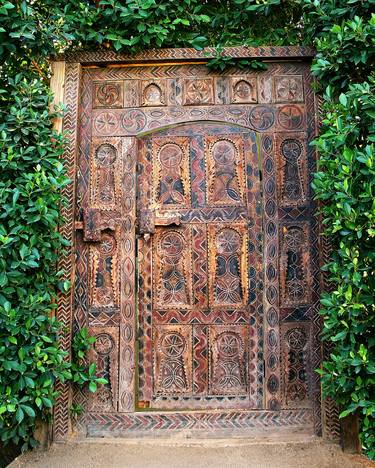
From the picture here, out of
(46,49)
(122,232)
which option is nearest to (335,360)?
(122,232)

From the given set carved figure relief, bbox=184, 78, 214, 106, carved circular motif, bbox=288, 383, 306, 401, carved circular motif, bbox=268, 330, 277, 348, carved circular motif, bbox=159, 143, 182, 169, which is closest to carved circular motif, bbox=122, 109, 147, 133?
carved circular motif, bbox=159, 143, 182, 169

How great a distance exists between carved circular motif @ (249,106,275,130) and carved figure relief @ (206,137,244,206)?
204 millimetres

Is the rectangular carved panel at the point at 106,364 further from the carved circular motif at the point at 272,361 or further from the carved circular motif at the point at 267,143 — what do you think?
the carved circular motif at the point at 267,143

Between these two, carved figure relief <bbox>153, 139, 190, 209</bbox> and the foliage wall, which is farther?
carved figure relief <bbox>153, 139, 190, 209</bbox>

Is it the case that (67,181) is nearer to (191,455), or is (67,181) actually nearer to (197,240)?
(197,240)

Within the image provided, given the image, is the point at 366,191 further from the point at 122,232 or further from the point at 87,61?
the point at 87,61

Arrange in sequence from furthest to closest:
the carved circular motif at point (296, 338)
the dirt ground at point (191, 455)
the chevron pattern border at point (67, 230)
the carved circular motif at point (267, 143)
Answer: the carved circular motif at point (267, 143), the carved circular motif at point (296, 338), the chevron pattern border at point (67, 230), the dirt ground at point (191, 455)

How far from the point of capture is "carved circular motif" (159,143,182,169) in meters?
4.40

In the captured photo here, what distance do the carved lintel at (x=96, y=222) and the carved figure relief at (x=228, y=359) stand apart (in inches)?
43.3

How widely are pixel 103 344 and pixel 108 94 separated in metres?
1.95

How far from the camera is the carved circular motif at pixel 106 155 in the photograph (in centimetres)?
440

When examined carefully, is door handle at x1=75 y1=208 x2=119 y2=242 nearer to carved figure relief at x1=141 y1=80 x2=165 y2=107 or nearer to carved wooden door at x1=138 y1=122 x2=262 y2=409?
carved wooden door at x1=138 y1=122 x2=262 y2=409

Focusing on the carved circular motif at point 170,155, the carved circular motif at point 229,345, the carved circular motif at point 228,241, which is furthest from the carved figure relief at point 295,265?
the carved circular motif at point 170,155

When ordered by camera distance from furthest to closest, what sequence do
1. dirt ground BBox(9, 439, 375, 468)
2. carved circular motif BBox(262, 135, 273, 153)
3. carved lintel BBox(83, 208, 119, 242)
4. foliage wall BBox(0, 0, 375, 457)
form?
carved circular motif BBox(262, 135, 273, 153) < carved lintel BBox(83, 208, 119, 242) < dirt ground BBox(9, 439, 375, 468) < foliage wall BBox(0, 0, 375, 457)
